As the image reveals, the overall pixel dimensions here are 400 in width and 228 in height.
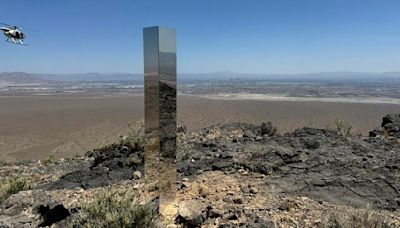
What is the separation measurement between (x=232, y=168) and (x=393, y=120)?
9.15 meters

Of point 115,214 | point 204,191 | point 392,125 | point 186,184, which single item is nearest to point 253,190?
point 204,191

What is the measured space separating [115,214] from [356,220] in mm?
2830

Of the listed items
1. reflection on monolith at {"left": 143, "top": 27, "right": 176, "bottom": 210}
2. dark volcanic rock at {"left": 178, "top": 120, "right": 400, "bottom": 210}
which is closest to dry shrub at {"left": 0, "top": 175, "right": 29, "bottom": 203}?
dark volcanic rock at {"left": 178, "top": 120, "right": 400, "bottom": 210}

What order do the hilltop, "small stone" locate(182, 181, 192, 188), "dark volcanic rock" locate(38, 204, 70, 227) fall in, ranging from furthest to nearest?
"small stone" locate(182, 181, 192, 188) → "dark volcanic rock" locate(38, 204, 70, 227) → the hilltop

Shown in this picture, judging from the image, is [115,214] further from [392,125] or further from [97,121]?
[97,121]

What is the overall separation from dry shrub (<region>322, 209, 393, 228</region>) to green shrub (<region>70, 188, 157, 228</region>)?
219 cm

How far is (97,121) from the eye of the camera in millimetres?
30422

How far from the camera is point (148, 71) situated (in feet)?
17.4

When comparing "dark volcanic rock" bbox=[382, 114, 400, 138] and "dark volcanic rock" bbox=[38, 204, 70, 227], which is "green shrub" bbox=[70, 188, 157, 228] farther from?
"dark volcanic rock" bbox=[382, 114, 400, 138]

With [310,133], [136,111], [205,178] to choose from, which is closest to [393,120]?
[310,133]

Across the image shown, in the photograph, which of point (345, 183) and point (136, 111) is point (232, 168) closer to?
point (345, 183)

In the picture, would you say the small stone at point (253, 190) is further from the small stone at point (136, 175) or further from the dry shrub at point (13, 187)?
the dry shrub at point (13, 187)

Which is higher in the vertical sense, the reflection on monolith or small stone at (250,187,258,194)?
the reflection on monolith

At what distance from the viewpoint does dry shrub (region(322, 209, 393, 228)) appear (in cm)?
472
